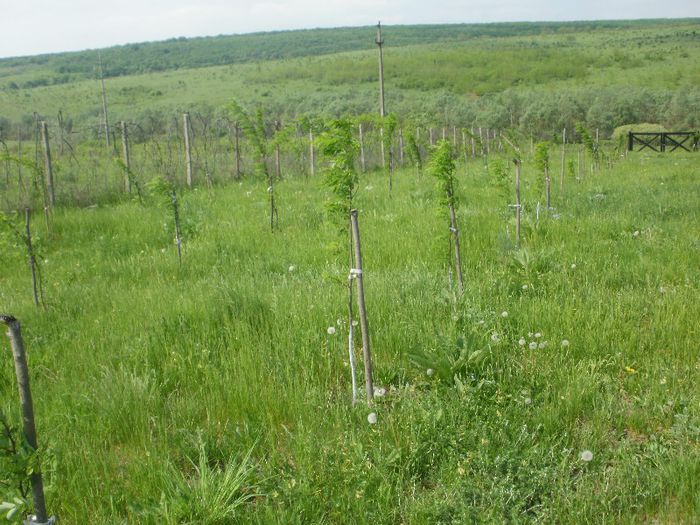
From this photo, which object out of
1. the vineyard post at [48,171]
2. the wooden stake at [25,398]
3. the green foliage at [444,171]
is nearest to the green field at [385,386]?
the wooden stake at [25,398]

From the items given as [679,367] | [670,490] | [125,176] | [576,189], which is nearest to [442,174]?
[679,367]

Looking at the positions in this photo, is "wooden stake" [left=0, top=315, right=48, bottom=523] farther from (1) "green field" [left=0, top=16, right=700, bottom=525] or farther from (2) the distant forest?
(2) the distant forest

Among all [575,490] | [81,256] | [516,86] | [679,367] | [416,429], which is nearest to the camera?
[575,490]

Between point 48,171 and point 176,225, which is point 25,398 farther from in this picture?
point 48,171

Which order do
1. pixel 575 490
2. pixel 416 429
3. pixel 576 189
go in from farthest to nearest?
pixel 576 189, pixel 416 429, pixel 575 490

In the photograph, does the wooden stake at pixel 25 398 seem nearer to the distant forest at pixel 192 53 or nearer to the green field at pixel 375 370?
the green field at pixel 375 370

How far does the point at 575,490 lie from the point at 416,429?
0.86 m

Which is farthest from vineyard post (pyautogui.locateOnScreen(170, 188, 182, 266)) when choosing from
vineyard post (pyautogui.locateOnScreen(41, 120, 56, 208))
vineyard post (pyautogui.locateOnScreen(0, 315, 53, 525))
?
vineyard post (pyautogui.locateOnScreen(41, 120, 56, 208))

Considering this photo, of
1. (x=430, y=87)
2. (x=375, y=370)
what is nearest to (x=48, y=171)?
(x=375, y=370)

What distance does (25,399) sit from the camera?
7.07ft

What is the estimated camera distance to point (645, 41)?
84750mm

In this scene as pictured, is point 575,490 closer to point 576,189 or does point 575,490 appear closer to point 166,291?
point 166,291

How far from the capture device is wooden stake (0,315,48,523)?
208cm

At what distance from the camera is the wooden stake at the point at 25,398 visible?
6.82 ft
